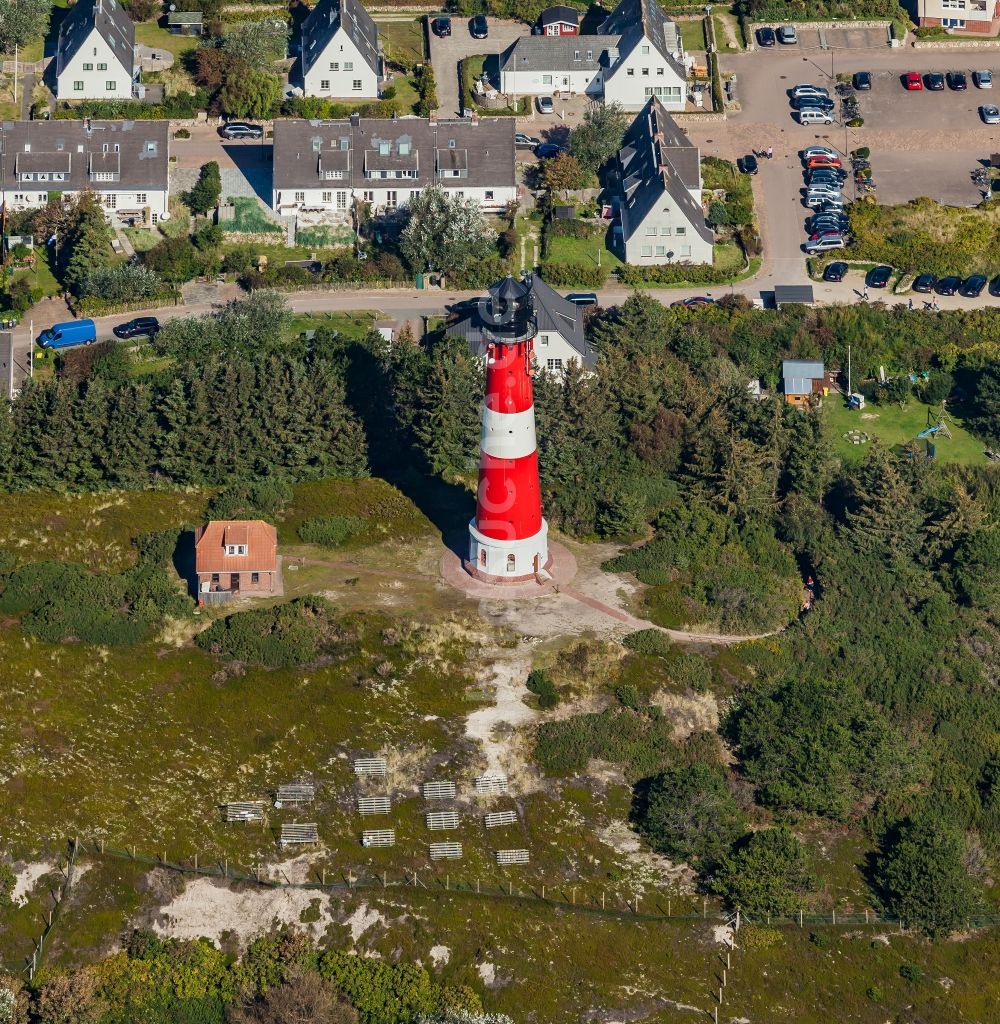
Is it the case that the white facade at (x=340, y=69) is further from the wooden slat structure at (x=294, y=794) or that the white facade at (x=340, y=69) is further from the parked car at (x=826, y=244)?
the wooden slat structure at (x=294, y=794)

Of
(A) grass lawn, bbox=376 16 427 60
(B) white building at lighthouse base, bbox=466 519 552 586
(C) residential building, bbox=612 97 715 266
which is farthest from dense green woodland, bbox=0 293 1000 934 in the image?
(A) grass lawn, bbox=376 16 427 60

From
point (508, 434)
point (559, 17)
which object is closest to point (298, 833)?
point (508, 434)

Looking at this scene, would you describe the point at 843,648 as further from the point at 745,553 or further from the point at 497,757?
the point at 497,757

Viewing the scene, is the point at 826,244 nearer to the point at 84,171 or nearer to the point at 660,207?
the point at 660,207

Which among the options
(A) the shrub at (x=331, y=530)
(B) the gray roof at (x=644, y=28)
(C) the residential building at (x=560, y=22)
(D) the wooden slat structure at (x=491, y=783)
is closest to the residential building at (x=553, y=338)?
(A) the shrub at (x=331, y=530)

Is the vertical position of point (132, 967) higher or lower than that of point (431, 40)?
lower

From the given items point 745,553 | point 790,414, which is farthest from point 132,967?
point 790,414
